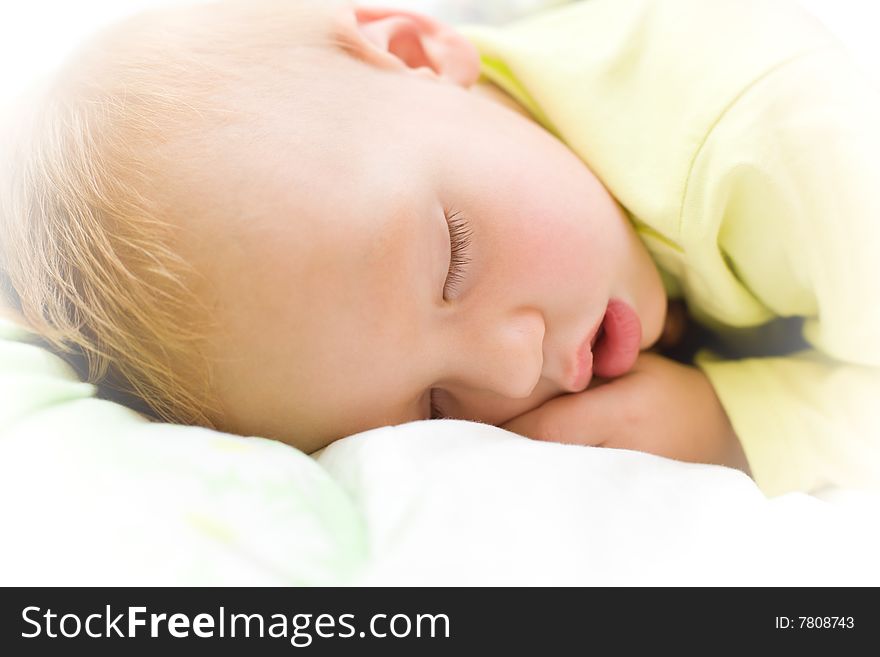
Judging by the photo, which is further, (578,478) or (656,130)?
A: (656,130)

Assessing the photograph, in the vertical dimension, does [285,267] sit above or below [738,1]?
below

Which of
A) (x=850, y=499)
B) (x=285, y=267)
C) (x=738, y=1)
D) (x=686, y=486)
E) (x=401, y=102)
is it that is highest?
(x=738, y=1)

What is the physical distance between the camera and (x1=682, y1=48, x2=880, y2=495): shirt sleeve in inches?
34.0

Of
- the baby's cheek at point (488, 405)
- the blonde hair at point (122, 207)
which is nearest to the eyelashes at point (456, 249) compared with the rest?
the baby's cheek at point (488, 405)

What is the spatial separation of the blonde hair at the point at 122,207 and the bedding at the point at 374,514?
79 mm

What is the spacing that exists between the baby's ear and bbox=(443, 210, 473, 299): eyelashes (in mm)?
246

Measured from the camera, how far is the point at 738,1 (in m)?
0.97

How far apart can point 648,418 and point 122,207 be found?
0.64m

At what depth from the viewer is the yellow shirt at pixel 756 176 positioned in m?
0.87

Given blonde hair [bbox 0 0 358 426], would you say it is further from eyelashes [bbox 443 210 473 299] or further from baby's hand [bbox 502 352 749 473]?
baby's hand [bbox 502 352 749 473]
